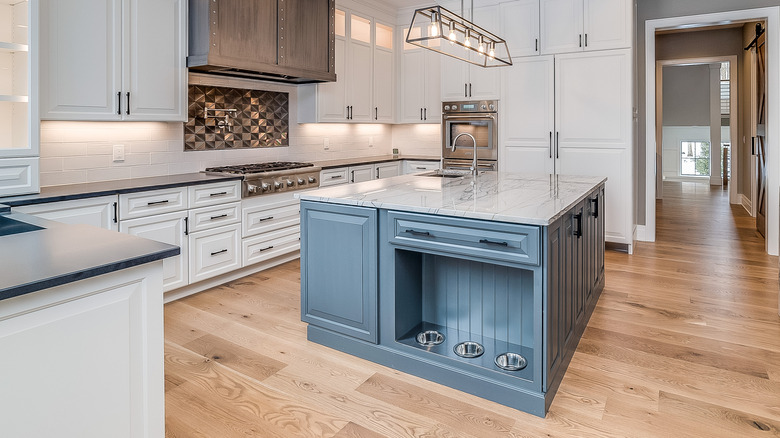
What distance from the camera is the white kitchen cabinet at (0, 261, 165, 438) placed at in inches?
43.7

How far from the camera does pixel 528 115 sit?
532cm

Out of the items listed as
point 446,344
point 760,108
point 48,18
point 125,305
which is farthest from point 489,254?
point 760,108

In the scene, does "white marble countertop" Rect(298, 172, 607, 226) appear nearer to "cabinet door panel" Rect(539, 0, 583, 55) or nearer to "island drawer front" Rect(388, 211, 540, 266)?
"island drawer front" Rect(388, 211, 540, 266)

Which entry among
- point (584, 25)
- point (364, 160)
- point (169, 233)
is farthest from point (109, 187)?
point (584, 25)

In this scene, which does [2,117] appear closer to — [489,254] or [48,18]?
[48,18]

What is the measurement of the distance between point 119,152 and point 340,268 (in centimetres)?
212

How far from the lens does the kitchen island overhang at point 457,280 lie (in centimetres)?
218

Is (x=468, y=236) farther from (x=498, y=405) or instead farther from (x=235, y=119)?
(x=235, y=119)

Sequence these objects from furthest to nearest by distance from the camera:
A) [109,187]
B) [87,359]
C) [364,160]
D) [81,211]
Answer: [364,160] < [109,187] < [81,211] < [87,359]

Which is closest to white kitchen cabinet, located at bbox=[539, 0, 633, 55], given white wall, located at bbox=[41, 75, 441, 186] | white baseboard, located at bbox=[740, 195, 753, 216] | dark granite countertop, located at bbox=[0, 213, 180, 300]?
white wall, located at bbox=[41, 75, 441, 186]

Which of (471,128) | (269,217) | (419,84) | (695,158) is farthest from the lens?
(695,158)

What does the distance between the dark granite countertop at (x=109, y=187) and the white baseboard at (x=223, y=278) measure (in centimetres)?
81

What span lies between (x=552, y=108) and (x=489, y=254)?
3.46 meters

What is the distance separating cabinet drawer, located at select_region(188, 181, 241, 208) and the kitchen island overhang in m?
1.24
